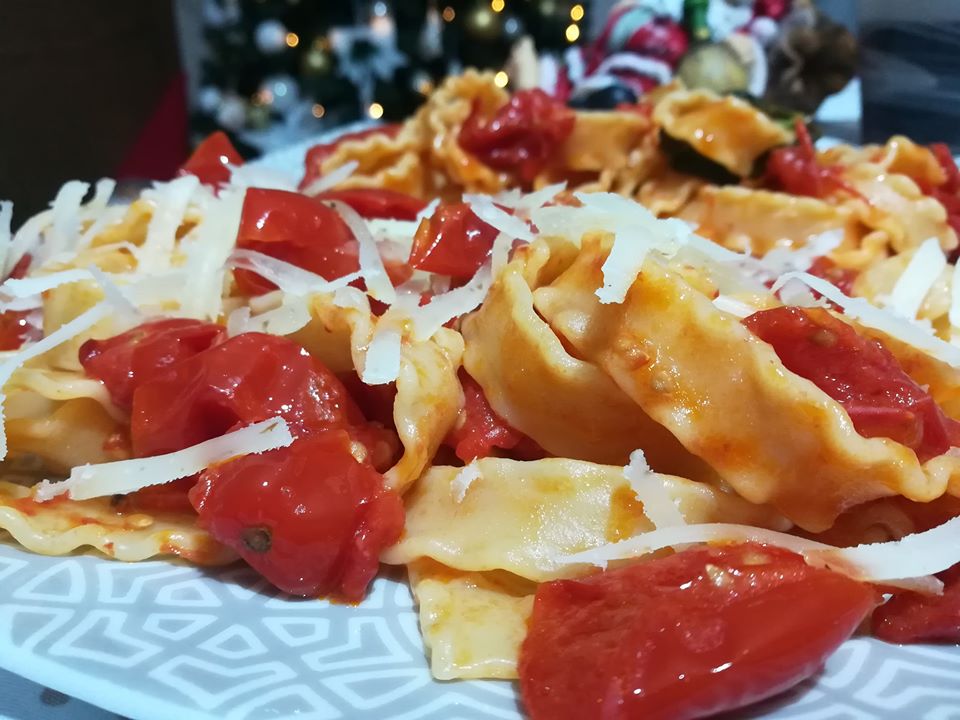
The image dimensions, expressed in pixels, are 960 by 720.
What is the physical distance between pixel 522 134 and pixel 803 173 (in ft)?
3.79

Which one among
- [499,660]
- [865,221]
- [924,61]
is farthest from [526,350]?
[924,61]

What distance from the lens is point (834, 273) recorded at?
2711 millimetres

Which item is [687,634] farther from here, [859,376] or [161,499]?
[161,499]

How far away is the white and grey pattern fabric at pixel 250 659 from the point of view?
4.19 ft

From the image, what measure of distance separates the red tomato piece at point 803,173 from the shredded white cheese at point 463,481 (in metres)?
2.11

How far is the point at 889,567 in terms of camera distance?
142cm

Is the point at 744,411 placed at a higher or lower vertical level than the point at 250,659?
higher

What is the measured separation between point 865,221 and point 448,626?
240 centimetres

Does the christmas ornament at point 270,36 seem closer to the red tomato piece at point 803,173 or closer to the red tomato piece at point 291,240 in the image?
the red tomato piece at point 803,173

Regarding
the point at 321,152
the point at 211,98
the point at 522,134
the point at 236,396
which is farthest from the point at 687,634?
the point at 211,98

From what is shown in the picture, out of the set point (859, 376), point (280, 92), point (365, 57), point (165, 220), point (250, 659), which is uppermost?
point (859, 376)

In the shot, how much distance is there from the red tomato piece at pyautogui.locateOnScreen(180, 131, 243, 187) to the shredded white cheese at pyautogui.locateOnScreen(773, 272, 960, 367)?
1.97 meters

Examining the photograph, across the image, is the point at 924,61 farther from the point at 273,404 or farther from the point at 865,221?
the point at 273,404

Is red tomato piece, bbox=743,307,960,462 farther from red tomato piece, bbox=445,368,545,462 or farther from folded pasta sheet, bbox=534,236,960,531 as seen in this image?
red tomato piece, bbox=445,368,545,462
